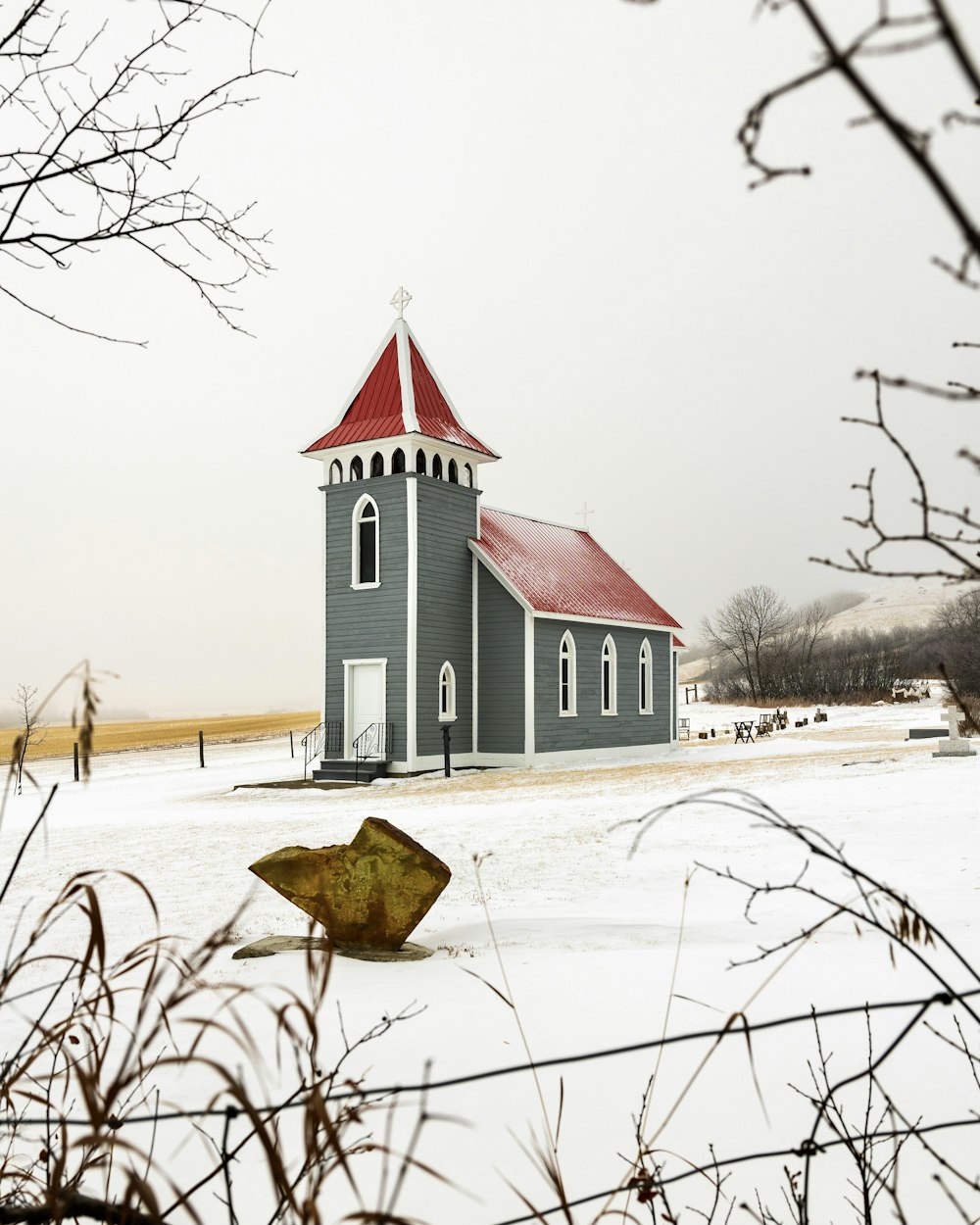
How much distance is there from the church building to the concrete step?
4 cm

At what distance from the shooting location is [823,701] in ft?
196

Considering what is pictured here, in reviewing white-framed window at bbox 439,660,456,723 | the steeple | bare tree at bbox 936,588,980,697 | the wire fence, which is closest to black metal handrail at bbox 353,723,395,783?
white-framed window at bbox 439,660,456,723

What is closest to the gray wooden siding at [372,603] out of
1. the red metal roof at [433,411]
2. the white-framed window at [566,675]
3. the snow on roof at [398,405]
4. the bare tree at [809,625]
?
the snow on roof at [398,405]

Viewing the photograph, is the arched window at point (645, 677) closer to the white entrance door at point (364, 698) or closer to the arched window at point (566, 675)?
the arched window at point (566, 675)

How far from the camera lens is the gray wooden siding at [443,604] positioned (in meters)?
24.7

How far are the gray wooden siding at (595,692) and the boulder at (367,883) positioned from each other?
18698mm

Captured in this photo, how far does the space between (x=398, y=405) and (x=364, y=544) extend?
3.45 m

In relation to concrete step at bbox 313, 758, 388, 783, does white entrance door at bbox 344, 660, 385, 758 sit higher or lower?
higher

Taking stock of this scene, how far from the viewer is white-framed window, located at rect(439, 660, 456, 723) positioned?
83.3 ft

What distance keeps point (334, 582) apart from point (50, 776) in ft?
44.9

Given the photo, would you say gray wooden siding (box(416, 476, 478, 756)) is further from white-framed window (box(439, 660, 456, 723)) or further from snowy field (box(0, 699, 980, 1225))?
snowy field (box(0, 699, 980, 1225))

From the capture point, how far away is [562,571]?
29.9 m

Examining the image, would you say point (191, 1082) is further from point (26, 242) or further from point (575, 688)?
point (575, 688)

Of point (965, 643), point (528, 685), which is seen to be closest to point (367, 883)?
point (528, 685)
